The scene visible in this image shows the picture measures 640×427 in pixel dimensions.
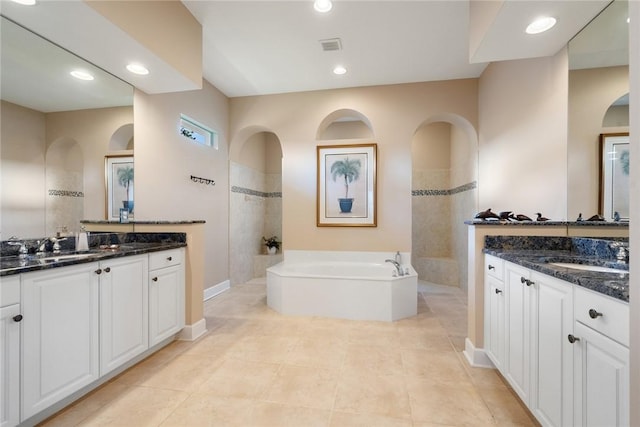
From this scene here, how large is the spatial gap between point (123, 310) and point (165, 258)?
53 cm

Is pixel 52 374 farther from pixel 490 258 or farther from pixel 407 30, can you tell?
pixel 407 30

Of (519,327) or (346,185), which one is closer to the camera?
(519,327)

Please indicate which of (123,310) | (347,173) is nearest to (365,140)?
(347,173)

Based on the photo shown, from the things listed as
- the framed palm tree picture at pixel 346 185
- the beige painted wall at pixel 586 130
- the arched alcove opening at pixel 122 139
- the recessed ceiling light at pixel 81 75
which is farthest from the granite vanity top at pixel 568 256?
the recessed ceiling light at pixel 81 75

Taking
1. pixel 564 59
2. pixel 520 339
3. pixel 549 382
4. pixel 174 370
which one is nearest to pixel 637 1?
pixel 549 382

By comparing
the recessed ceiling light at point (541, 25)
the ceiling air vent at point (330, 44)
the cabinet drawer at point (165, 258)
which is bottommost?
the cabinet drawer at point (165, 258)

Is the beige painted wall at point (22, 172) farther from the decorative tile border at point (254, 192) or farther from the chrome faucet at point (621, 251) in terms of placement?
the chrome faucet at point (621, 251)

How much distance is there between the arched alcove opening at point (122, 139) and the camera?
258 centimetres

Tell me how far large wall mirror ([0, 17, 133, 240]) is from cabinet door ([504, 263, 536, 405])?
311 centimetres

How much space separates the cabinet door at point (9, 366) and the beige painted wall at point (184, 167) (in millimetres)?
1621

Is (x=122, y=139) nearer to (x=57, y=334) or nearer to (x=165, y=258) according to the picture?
Answer: (x=165, y=258)

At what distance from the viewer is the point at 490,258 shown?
210 cm

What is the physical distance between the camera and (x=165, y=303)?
2.41m

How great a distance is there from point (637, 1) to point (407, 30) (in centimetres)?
272
